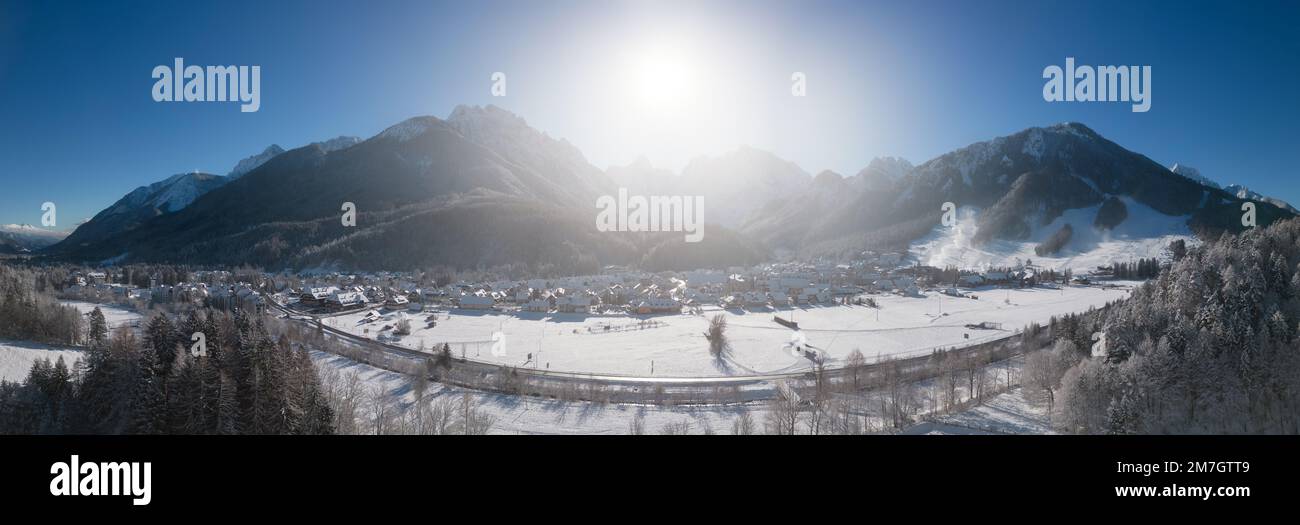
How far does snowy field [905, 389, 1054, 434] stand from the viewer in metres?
12.8

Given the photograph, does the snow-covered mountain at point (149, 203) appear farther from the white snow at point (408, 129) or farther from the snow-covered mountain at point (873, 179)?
the snow-covered mountain at point (873, 179)

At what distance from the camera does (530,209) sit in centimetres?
9469

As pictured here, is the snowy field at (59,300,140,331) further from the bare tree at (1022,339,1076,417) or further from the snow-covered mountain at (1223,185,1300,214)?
the snow-covered mountain at (1223,185,1300,214)

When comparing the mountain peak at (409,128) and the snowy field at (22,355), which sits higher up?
the mountain peak at (409,128)

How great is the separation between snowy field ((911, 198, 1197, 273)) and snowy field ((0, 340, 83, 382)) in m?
94.6

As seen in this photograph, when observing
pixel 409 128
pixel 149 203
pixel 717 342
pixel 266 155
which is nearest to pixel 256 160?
pixel 266 155

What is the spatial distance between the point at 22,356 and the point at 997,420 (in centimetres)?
2793

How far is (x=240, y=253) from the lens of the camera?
79.4m

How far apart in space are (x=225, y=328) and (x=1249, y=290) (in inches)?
997

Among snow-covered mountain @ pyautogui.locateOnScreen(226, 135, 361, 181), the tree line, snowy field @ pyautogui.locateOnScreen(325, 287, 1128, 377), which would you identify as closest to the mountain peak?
snow-covered mountain @ pyautogui.locateOnScreen(226, 135, 361, 181)

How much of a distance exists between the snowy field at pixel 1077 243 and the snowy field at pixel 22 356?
310 feet

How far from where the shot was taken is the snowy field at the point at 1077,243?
79.2 meters

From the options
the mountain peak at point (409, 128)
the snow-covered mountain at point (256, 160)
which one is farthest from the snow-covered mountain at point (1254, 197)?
the snow-covered mountain at point (256, 160)
